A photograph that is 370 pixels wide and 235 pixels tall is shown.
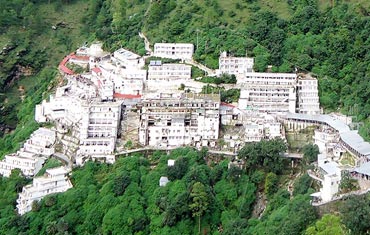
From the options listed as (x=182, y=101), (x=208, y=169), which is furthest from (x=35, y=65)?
(x=208, y=169)

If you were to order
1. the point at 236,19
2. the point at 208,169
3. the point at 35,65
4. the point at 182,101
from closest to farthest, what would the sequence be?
the point at 208,169, the point at 182,101, the point at 236,19, the point at 35,65

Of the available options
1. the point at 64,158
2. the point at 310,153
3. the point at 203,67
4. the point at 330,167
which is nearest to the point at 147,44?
the point at 203,67

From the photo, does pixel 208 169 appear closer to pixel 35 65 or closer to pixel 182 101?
pixel 182 101

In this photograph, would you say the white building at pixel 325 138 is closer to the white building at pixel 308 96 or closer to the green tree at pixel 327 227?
the white building at pixel 308 96

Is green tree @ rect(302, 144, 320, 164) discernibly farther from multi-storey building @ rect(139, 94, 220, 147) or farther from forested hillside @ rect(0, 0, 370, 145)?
multi-storey building @ rect(139, 94, 220, 147)

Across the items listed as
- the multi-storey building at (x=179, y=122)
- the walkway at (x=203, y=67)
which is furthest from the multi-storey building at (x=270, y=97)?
the walkway at (x=203, y=67)

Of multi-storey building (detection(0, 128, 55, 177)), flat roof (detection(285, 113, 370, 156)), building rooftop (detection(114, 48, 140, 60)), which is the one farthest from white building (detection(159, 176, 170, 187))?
building rooftop (detection(114, 48, 140, 60))
